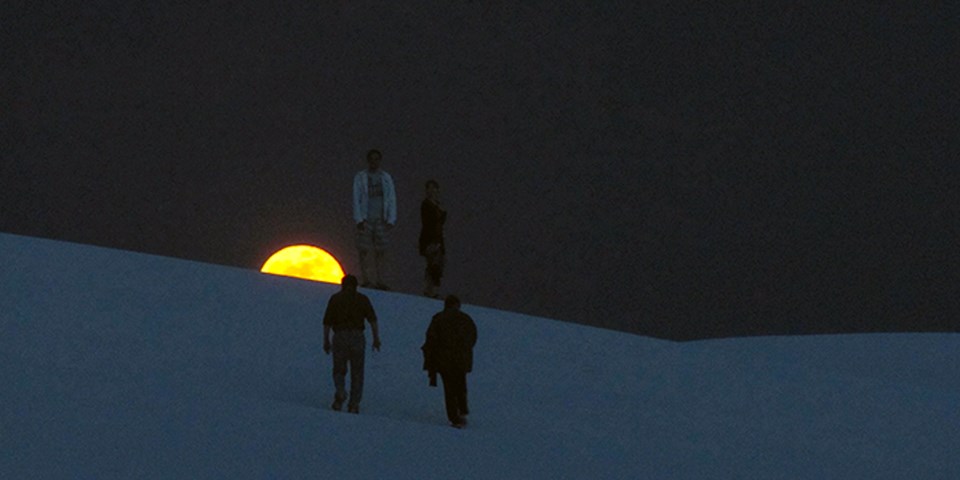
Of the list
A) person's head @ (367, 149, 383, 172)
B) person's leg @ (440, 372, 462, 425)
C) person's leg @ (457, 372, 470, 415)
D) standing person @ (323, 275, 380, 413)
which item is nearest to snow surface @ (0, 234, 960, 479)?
person's leg @ (440, 372, 462, 425)

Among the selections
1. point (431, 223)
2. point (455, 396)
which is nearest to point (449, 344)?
point (455, 396)

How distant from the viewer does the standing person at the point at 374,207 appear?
56.5 ft

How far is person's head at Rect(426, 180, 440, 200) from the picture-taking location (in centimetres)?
1759

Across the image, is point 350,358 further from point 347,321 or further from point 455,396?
point 455,396

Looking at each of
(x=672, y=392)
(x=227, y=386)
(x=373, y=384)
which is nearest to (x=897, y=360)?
(x=672, y=392)

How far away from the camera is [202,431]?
10.6 m

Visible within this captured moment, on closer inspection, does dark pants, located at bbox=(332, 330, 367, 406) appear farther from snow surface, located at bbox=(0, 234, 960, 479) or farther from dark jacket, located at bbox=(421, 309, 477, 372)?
dark jacket, located at bbox=(421, 309, 477, 372)

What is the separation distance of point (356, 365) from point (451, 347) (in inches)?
36.8

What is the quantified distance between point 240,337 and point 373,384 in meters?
2.23

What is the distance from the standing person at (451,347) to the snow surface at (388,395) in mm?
495

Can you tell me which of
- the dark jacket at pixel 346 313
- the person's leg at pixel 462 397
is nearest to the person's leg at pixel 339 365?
the dark jacket at pixel 346 313

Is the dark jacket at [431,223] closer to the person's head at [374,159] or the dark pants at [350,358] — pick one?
the person's head at [374,159]

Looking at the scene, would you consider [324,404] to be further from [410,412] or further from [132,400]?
[132,400]

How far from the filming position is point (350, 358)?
40.1 ft
